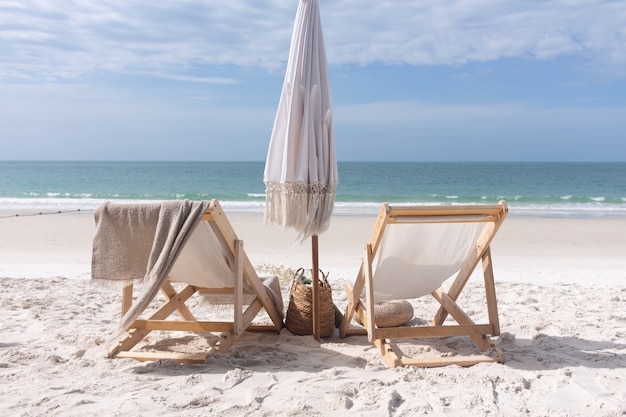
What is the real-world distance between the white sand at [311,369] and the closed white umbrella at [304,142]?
785 mm

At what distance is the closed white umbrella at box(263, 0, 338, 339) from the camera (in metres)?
3.18

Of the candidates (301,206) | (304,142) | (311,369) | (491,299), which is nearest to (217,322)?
(311,369)

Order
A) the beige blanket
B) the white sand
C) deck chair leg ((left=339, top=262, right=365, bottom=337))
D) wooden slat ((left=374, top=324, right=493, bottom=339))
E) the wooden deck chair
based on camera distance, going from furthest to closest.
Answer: deck chair leg ((left=339, top=262, right=365, bottom=337)) → wooden slat ((left=374, top=324, right=493, bottom=339)) → the wooden deck chair → the beige blanket → the white sand

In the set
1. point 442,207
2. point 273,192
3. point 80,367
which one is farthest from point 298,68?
point 80,367

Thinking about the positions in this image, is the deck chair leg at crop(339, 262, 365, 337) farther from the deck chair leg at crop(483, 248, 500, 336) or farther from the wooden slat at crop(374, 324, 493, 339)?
the deck chair leg at crop(483, 248, 500, 336)

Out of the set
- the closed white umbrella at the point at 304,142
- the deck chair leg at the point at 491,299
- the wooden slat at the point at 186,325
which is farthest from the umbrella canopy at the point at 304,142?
the deck chair leg at the point at 491,299

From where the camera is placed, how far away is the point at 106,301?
4523mm

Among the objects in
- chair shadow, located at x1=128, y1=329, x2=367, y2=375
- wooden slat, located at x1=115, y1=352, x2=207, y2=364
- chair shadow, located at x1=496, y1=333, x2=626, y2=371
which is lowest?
chair shadow, located at x1=128, y1=329, x2=367, y2=375

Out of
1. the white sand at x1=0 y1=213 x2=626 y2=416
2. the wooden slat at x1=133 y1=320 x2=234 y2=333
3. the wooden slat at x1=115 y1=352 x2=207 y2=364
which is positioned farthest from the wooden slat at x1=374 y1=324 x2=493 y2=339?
the wooden slat at x1=115 y1=352 x2=207 y2=364

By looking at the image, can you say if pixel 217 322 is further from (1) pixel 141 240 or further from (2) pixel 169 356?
(1) pixel 141 240

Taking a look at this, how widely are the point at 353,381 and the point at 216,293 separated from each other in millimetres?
1244

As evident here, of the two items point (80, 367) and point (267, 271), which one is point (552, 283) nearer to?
point (267, 271)

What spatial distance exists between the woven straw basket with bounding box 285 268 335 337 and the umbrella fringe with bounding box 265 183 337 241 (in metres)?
0.51

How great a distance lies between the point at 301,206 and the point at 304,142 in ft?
1.14
